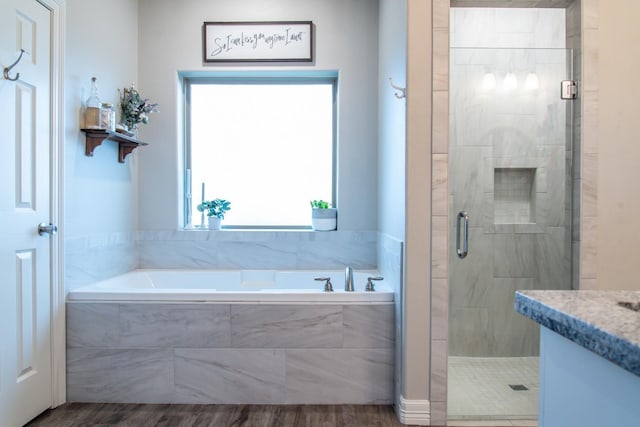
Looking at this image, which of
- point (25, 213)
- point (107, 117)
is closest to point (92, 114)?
point (107, 117)

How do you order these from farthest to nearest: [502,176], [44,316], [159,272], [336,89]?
1. [336,89]
2. [159,272]
3. [502,176]
4. [44,316]

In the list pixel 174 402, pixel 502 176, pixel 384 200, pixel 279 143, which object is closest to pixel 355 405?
pixel 174 402

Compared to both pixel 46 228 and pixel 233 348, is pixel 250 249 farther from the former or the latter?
pixel 46 228

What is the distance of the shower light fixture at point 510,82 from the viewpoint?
2.41 metres

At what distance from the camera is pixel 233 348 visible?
87.6 inches

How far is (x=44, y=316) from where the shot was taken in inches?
83.0

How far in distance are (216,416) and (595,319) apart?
6.35ft

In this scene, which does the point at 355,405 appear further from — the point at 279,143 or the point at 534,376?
the point at 279,143

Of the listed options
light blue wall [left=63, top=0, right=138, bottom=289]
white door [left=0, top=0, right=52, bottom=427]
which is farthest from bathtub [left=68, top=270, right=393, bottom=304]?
white door [left=0, top=0, right=52, bottom=427]

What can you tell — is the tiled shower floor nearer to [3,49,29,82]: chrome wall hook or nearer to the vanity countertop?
the vanity countertop

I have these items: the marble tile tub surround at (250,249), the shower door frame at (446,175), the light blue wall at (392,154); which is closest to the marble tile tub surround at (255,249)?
the marble tile tub surround at (250,249)

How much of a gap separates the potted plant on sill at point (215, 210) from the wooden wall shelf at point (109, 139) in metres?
0.64

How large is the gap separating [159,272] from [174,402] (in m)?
1.06

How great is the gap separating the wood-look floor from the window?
56.7 inches
